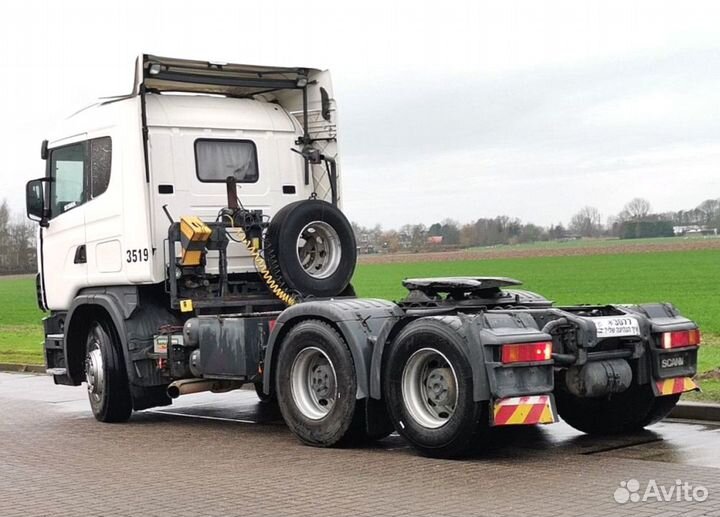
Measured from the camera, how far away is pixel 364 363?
32.1ft

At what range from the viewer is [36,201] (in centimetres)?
1356

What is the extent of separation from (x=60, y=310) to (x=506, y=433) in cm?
577

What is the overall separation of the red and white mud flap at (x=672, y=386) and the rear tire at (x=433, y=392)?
1.84m

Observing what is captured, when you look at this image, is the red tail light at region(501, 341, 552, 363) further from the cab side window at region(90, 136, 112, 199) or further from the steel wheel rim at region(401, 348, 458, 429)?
the cab side window at region(90, 136, 112, 199)

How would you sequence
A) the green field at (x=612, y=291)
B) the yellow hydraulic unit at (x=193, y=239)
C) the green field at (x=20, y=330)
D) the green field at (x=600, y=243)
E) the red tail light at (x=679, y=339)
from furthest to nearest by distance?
the green field at (x=600, y=243) → the green field at (x=612, y=291) → the green field at (x=20, y=330) → the yellow hydraulic unit at (x=193, y=239) → the red tail light at (x=679, y=339)

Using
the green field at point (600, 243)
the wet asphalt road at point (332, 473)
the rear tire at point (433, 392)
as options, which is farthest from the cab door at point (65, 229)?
the green field at point (600, 243)

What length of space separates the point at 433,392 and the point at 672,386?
7.26ft

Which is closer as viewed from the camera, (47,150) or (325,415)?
(325,415)

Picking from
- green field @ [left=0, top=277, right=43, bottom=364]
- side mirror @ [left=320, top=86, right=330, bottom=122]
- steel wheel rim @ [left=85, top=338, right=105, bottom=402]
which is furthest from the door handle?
green field @ [left=0, top=277, right=43, bottom=364]

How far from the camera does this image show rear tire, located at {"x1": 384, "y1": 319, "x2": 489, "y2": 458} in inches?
354

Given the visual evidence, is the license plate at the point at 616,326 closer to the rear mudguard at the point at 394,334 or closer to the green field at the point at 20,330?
the rear mudguard at the point at 394,334

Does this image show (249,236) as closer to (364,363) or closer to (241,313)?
(241,313)

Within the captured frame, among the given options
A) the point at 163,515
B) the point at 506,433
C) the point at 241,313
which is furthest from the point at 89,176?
the point at 163,515

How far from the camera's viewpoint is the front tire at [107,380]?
12.6 meters
